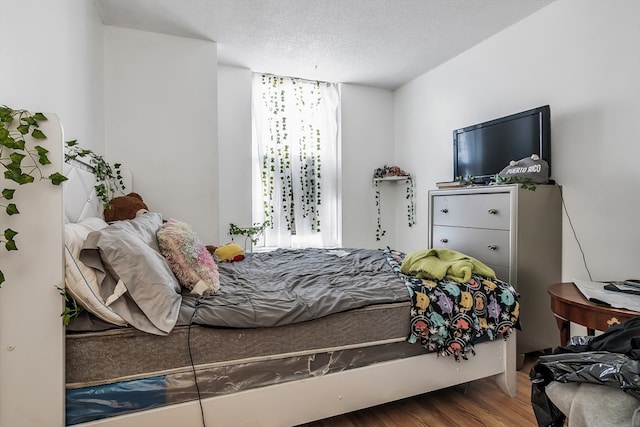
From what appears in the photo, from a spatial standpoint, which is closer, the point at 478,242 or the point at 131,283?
the point at 131,283

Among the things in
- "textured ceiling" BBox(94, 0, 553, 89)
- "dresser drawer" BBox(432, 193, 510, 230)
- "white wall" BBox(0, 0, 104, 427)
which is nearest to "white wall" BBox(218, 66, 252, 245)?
"textured ceiling" BBox(94, 0, 553, 89)

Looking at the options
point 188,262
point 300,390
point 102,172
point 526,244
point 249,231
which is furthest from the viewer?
point 249,231

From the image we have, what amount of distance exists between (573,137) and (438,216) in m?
1.07

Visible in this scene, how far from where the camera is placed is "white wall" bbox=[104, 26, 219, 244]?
2.79m

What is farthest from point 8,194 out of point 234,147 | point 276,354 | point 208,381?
point 234,147

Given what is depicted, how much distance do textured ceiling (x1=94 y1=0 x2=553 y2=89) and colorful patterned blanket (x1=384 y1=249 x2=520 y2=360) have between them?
2.03m

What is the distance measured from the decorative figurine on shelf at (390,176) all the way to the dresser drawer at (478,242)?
1.10 metres

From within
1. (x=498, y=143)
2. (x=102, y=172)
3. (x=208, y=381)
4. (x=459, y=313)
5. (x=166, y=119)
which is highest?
(x=166, y=119)

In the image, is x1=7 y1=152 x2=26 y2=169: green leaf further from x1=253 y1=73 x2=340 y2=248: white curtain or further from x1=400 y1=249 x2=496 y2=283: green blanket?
x1=253 y1=73 x2=340 y2=248: white curtain

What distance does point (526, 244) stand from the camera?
2.15m

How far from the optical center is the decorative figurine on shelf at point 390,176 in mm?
3955

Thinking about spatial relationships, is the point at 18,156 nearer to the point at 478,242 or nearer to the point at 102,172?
the point at 102,172

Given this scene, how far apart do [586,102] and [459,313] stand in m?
1.73

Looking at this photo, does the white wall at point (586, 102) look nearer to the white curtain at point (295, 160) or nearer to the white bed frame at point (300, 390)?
A: the white bed frame at point (300, 390)
